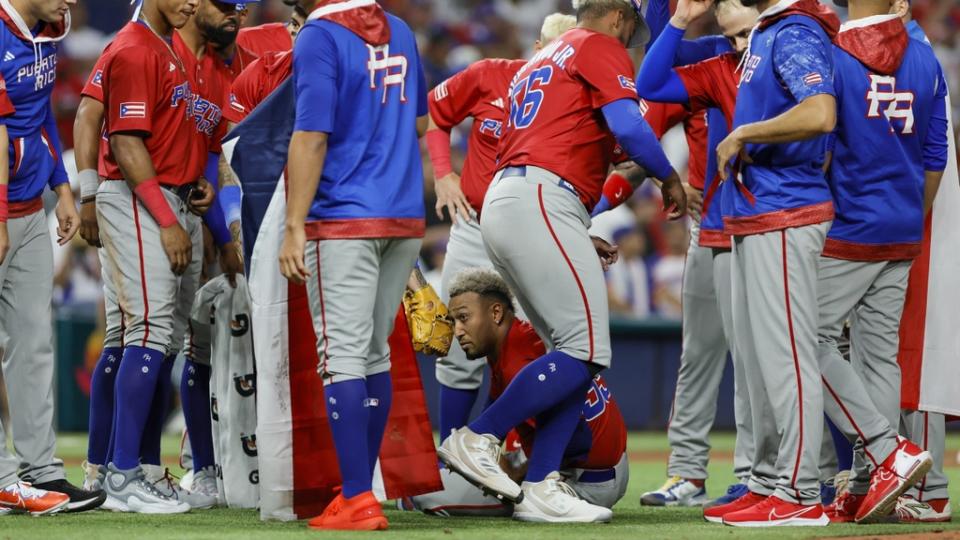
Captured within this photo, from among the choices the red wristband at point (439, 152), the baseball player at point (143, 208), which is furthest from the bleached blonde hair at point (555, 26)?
the baseball player at point (143, 208)

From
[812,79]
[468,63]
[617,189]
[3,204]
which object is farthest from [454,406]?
[468,63]

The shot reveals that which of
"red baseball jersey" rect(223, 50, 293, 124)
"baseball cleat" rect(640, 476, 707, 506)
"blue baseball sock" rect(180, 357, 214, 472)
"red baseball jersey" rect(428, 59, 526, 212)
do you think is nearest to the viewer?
"red baseball jersey" rect(223, 50, 293, 124)

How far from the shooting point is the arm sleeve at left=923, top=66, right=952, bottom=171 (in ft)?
17.0

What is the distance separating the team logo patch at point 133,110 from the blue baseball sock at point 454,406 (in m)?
1.88

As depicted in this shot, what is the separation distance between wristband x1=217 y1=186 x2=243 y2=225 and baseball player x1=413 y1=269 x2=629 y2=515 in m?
0.95

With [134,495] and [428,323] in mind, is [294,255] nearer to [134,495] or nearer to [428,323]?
[428,323]

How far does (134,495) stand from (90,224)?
46.7 inches

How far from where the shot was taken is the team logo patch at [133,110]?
17.0ft

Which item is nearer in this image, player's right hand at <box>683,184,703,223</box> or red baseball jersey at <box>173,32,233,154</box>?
red baseball jersey at <box>173,32,233,154</box>

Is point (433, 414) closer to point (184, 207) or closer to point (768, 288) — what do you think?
point (184, 207)

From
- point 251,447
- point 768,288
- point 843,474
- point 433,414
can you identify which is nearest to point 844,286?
point 768,288

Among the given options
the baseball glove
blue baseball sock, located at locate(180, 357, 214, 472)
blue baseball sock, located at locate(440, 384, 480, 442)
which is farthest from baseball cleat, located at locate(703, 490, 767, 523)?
blue baseball sock, located at locate(180, 357, 214, 472)

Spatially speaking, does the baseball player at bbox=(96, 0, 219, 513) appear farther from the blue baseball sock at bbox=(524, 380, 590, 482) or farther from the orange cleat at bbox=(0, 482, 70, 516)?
the blue baseball sock at bbox=(524, 380, 590, 482)

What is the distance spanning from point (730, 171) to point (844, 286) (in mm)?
654
